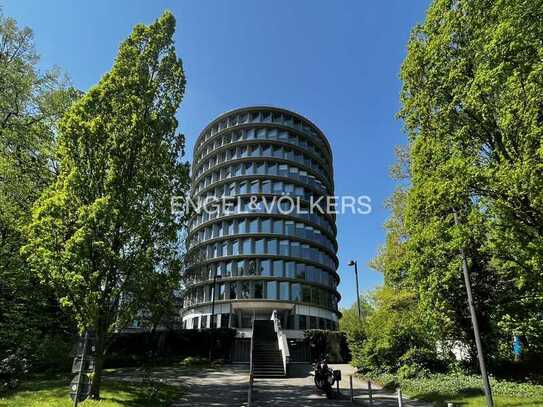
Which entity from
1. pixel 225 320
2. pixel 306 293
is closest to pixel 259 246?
pixel 306 293

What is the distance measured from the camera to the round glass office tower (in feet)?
151

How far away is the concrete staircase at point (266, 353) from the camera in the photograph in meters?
21.2

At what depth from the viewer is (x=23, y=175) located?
17531mm

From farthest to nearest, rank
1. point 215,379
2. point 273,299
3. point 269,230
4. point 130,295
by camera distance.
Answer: point 269,230, point 273,299, point 215,379, point 130,295

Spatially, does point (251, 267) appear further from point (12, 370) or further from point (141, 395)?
point (12, 370)

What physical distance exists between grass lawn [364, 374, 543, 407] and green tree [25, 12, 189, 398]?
11.3 metres

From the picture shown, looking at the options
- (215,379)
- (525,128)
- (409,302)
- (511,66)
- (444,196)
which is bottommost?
(215,379)

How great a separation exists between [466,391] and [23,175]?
73.8 feet

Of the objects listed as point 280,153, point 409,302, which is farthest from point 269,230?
point 409,302

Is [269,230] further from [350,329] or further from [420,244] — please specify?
[420,244]

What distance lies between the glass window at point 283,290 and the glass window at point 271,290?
0.71 m

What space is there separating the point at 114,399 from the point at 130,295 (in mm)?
3448

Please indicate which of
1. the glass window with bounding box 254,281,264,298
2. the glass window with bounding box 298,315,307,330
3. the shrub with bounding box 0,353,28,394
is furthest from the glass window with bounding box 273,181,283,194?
the shrub with bounding box 0,353,28,394

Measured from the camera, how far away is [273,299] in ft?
147
